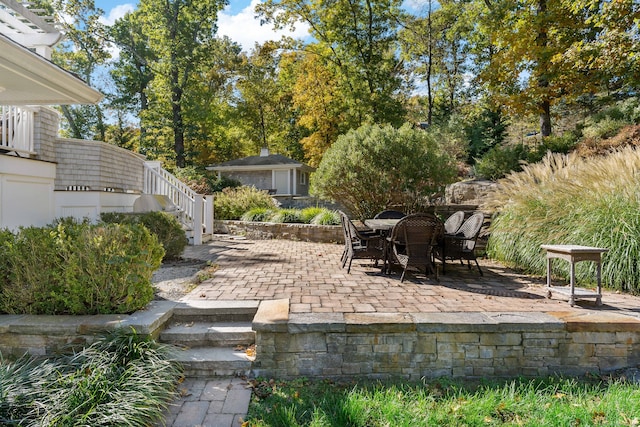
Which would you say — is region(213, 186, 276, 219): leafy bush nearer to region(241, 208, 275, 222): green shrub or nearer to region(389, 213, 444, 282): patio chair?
region(241, 208, 275, 222): green shrub

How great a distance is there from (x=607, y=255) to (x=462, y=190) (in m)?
6.67

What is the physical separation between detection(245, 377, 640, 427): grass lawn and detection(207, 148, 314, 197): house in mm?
17772

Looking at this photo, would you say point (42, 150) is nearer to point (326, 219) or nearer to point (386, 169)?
point (326, 219)

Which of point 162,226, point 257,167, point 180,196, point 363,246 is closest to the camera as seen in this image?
point 363,246

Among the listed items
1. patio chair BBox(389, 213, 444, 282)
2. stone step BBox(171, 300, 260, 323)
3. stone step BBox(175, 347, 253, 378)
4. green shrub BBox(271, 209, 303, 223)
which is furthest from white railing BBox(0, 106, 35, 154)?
green shrub BBox(271, 209, 303, 223)

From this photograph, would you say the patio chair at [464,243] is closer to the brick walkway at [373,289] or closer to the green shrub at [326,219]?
the brick walkway at [373,289]

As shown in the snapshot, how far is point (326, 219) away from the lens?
936 cm

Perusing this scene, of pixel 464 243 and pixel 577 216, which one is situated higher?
pixel 577 216

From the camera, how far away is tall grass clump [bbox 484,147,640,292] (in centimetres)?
411

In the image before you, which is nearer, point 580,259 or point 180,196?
point 580,259

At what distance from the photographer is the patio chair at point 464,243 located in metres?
4.96

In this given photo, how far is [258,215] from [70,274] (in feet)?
26.0

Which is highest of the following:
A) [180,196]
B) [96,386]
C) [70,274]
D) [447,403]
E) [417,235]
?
[180,196]

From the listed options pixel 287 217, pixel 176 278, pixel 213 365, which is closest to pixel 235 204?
pixel 287 217
